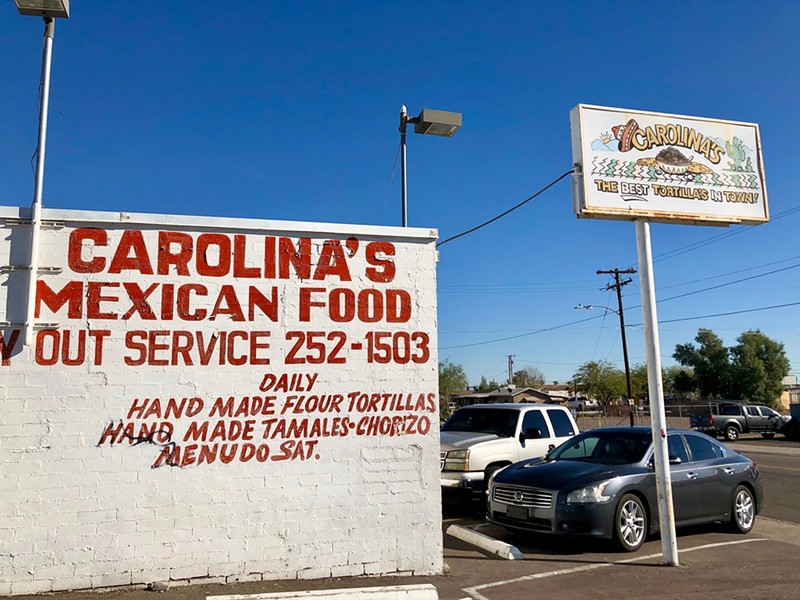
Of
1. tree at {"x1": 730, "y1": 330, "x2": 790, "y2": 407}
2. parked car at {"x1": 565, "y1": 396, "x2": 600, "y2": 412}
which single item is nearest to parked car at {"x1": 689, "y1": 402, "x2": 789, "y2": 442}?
parked car at {"x1": 565, "y1": 396, "x2": 600, "y2": 412}

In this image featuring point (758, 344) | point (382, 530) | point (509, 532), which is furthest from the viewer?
point (758, 344)

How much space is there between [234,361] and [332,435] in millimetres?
1274

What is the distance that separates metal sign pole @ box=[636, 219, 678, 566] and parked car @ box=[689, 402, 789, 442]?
27.9 meters

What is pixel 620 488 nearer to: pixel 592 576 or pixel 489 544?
pixel 592 576

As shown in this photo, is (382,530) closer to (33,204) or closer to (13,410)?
(13,410)

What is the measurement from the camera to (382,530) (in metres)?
6.99

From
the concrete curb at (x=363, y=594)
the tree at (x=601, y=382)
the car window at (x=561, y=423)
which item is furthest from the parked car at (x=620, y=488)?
the tree at (x=601, y=382)

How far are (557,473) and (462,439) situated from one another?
8.63 feet

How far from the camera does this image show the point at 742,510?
32.3 feet

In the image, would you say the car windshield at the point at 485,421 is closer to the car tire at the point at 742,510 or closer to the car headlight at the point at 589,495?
the car headlight at the point at 589,495

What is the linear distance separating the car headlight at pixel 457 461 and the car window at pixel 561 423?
→ 7.31 ft

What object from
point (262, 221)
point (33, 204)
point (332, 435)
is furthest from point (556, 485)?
point (33, 204)

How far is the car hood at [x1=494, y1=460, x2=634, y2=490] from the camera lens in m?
8.59

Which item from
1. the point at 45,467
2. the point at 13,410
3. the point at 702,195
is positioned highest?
the point at 702,195
